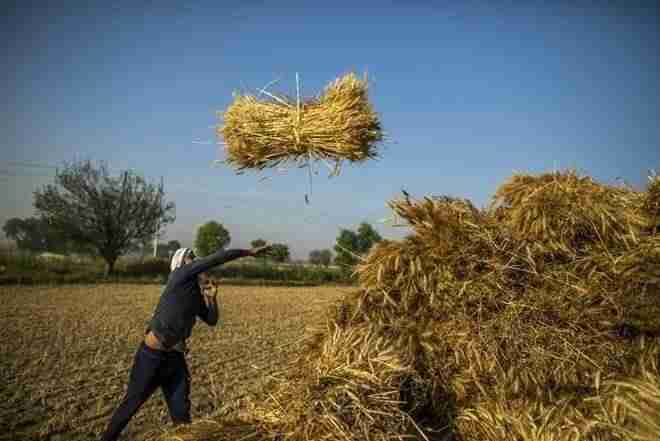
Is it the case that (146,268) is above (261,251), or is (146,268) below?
above

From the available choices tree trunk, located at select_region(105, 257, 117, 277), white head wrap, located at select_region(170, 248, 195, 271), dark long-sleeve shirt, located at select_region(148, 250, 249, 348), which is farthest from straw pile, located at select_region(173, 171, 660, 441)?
tree trunk, located at select_region(105, 257, 117, 277)

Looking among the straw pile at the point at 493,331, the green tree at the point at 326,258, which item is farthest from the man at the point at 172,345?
the green tree at the point at 326,258

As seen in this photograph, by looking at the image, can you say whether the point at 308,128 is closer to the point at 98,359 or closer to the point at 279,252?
the point at 279,252

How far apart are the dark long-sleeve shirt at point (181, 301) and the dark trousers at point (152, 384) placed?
0.61 feet

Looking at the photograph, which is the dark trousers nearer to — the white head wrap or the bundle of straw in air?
the white head wrap

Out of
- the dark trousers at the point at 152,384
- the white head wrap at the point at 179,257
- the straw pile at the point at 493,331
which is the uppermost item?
the white head wrap at the point at 179,257

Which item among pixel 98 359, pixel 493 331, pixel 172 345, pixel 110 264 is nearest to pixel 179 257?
pixel 172 345

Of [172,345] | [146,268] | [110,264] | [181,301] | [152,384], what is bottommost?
[152,384]

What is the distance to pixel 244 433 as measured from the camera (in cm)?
261

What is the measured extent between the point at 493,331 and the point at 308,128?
188cm

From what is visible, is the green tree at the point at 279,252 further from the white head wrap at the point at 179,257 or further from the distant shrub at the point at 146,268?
the distant shrub at the point at 146,268

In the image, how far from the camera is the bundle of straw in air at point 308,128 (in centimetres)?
305

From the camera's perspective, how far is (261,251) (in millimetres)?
4285

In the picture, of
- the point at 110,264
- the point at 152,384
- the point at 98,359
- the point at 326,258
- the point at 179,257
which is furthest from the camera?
the point at 326,258
